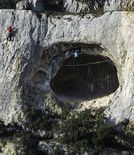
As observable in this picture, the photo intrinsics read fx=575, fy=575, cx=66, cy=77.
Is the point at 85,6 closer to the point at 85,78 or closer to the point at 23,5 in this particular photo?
the point at 23,5

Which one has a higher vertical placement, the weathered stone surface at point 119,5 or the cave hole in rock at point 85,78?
the weathered stone surface at point 119,5

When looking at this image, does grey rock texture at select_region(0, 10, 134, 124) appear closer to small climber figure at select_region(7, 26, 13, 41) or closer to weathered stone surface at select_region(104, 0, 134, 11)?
small climber figure at select_region(7, 26, 13, 41)

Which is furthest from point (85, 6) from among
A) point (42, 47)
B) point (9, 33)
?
point (9, 33)

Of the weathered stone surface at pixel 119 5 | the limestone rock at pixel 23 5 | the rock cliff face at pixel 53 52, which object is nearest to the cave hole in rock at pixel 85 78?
the rock cliff face at pixel 53 52

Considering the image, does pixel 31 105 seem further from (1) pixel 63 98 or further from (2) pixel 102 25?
(2) pixel 102 25

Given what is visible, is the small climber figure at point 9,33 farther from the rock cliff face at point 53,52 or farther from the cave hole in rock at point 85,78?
the cave hole in rock at point 85,78

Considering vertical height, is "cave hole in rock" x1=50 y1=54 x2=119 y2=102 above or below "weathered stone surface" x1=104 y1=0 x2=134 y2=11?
below

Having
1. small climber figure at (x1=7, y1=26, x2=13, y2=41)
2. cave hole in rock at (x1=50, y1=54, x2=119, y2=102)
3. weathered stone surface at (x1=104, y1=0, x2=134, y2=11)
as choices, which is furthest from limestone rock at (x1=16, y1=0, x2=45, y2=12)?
weathered stone surface at (x1=104, y1=0, x2=134, y2=11)
